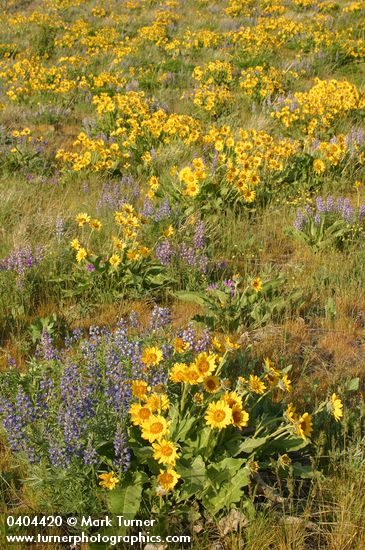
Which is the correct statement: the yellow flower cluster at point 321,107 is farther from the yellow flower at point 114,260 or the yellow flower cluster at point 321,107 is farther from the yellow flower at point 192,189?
the yellow flower at point 114,260

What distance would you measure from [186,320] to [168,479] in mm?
1754

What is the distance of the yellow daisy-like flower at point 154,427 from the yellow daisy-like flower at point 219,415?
174mm

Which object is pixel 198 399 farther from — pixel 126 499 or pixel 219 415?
pixel 126 499

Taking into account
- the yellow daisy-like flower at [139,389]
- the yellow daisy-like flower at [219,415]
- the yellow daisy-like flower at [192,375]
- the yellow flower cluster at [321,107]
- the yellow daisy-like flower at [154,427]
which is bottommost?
the yellow daisy-like flower at [154,427]

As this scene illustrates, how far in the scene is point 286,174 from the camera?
5.63 m

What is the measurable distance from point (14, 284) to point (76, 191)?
231cm

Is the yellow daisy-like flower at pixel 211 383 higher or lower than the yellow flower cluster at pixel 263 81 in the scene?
lower

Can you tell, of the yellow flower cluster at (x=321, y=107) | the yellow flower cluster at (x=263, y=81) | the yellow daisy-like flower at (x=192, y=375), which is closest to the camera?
the yellow daisy-like flower at (x=192, y=375)

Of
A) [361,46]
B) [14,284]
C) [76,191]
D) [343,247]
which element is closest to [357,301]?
[343,247]

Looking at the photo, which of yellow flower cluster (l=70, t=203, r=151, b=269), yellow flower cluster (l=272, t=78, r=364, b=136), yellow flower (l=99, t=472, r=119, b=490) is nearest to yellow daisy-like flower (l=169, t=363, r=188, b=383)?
yellow flower (l=99, t=472, r=119, b=490)

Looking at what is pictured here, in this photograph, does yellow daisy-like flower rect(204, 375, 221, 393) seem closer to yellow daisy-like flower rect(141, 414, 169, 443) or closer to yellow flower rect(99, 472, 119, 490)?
yellow daisy-like flower rect(141, 414, 169, 443)

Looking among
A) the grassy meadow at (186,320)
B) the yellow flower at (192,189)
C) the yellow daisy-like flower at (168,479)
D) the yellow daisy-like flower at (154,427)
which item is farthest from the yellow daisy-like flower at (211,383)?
Answer: the yellow flower at (192,189)

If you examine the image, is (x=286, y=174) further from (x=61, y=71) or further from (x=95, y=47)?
(x=95, y=47)

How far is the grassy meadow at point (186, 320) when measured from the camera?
2143 mm
